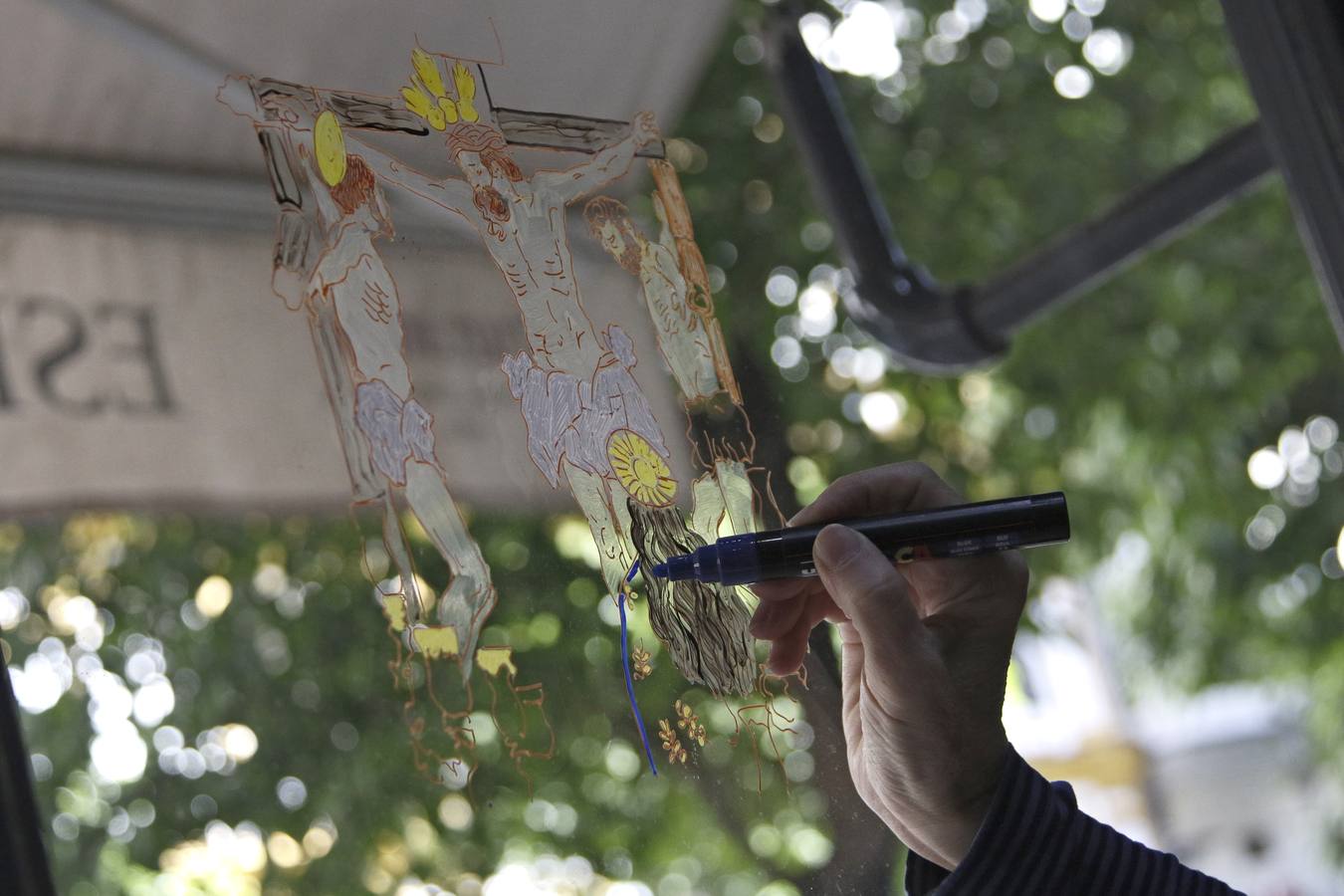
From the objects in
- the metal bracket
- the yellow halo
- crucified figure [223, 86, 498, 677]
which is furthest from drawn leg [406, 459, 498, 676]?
the metal bracket

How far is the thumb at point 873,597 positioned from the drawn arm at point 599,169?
0.18 metres

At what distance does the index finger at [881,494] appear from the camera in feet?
1.76

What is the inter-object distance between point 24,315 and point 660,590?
0.26 m

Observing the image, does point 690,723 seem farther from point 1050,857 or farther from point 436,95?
point 436,95

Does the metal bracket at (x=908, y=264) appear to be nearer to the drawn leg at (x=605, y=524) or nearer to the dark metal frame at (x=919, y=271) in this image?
the dark metal frame at (x=919, y=271)

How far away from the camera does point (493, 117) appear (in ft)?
1.64

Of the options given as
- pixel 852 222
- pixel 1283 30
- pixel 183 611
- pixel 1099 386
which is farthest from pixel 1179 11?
pixel 183 611

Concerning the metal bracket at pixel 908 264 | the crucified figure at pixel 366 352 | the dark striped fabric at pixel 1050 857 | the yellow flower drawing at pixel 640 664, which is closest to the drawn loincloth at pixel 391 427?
the crucified figure at pixel 366 352

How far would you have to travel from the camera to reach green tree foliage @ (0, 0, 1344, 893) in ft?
1.60

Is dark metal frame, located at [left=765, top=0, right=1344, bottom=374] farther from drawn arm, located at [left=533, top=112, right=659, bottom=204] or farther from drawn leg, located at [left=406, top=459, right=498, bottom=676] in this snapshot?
drawn leg, located at [left=406, top=459, right=498, bottom=676]

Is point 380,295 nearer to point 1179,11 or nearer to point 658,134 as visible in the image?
point 658,134

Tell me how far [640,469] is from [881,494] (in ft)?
Answer: 0.35

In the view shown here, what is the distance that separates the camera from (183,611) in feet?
5.17

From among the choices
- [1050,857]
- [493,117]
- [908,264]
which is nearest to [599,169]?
[493,117]
